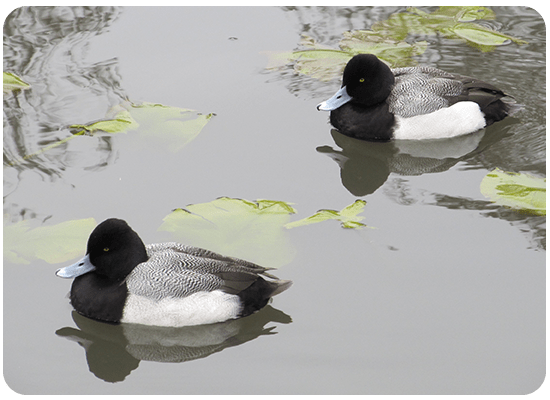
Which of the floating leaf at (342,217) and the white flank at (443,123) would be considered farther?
the white flank at (443,123)

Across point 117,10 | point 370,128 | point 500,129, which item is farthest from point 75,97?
point 500,129

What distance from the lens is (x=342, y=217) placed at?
24.5ft

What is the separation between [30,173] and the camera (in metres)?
8.15

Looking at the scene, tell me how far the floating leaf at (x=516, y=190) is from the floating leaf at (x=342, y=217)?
1.47 meters

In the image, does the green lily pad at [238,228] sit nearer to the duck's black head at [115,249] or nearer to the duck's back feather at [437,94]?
the duck's black head at [115,249]

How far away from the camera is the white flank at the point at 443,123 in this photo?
906cm

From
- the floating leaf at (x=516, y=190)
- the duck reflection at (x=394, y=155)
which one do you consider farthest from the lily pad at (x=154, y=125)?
the floating leaf at (x=516, y=190)

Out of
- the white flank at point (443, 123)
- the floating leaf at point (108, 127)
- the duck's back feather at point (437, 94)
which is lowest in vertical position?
the white flank at point (443, 123)

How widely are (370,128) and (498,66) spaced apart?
2.77 metres

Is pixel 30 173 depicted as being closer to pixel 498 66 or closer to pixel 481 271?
pixel 481 271

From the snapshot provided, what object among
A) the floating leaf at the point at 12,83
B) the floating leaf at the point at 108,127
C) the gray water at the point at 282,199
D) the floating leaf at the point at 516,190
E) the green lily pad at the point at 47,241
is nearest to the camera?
the gray water at the point at 282,199

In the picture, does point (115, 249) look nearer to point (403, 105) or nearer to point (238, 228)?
point (238, 228)

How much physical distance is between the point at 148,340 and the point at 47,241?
162cm

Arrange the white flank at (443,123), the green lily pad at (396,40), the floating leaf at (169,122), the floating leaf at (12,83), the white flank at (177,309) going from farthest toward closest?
the green lily pad at (396,40) → the floating leaf at (12,83) → the white flank at (443,123) → the floating leaf at (169,122) → the white flank at (177,309)
